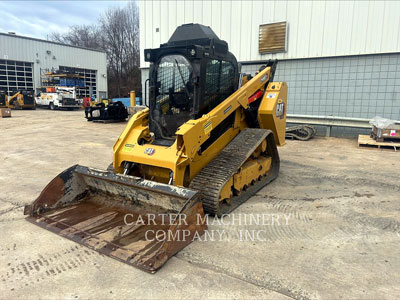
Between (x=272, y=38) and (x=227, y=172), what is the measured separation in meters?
8.88

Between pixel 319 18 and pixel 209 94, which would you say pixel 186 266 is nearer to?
pixel 209 94

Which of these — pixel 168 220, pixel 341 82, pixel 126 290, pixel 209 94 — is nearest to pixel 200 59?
pixel 209 94

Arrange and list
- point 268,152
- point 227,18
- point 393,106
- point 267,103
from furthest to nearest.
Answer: point 227,18 < point 393,106 < point 268,152 < point 267,103

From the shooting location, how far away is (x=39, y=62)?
89.7 ft

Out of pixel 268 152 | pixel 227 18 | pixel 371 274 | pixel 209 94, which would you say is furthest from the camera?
pixel 227 18

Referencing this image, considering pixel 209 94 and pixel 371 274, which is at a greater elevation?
pixel 209 94

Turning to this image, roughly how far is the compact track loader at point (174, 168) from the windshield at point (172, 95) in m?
0.02

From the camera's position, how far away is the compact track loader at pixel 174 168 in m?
3.46

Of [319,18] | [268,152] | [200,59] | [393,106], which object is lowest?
[268,152]

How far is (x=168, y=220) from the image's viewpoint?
3695mm

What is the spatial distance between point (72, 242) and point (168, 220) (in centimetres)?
107

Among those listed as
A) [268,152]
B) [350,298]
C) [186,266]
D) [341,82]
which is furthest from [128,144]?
[341,82]

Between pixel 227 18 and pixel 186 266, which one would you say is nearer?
pixel 186 266

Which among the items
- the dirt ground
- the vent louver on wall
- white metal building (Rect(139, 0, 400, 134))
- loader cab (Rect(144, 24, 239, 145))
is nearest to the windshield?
loader cab (Rect(144, 24, 239, 145))
